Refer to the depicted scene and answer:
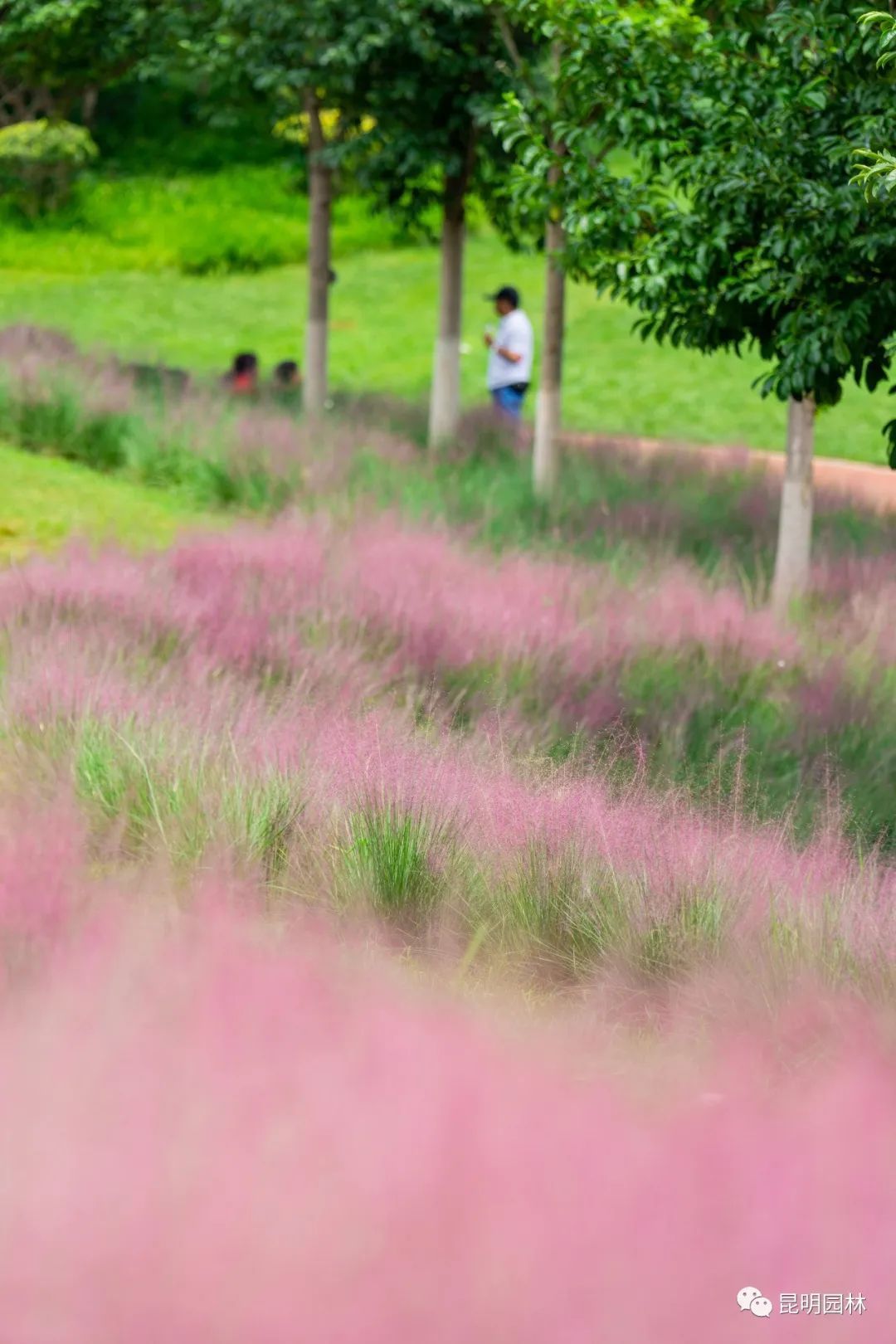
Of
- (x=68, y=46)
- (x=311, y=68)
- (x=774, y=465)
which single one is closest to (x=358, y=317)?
(x=68, y=46)

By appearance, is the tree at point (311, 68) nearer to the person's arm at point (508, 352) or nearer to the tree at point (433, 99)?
the tree at point (433, 99)

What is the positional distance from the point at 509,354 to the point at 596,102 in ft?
17.5

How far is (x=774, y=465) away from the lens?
17.7m

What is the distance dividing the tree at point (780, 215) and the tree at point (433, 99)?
3844mm

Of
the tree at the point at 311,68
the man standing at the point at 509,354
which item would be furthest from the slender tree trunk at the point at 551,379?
the tree at the point at 311,68

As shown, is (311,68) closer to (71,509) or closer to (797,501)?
(71,509)

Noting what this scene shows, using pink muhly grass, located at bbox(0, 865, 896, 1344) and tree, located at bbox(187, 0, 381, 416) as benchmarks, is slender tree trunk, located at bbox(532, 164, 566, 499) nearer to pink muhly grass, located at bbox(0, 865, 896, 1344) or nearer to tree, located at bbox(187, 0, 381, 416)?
tree, located at bbox(187, 0, 381, 416)

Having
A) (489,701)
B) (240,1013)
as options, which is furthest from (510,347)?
(240,1013)

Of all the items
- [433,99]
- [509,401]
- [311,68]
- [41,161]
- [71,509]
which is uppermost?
[41,161]

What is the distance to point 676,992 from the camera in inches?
147

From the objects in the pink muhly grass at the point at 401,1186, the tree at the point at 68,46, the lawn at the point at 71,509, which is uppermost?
the tree at the point at 68,46

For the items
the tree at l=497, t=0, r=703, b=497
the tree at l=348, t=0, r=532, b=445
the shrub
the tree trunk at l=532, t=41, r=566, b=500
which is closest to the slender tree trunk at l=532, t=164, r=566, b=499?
the tree trunk at l=532, t=41, r=566, b=500

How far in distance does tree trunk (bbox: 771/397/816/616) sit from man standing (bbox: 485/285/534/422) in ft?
16.4

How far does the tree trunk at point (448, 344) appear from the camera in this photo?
52.1 feet
